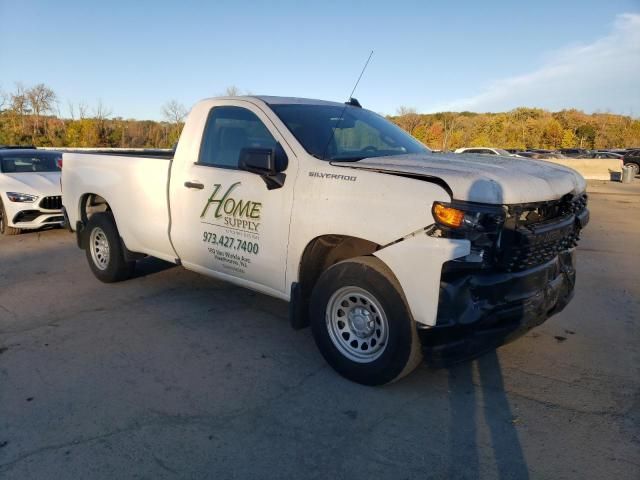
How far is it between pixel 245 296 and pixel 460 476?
11.1 feet

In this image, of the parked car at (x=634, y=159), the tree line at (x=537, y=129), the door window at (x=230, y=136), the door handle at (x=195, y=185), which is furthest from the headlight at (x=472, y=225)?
the tree line at (x=537, y=129)

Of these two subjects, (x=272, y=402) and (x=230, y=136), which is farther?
(x=230, y=136)

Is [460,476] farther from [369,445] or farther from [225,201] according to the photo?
[225,201]

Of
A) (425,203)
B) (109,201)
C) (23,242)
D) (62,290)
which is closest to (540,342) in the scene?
(425,203)

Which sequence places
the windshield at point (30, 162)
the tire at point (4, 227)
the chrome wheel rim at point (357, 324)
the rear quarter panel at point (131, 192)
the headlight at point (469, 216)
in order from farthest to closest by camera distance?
the windshield at point (30, 162) < the tire at point (4, 227) < the rear quarter panel at point (131, 192) < the chrome wheel rim at point (357, 324) < the headlight at point (469, 216)

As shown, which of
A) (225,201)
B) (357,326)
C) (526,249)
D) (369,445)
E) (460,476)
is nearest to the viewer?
(460,476)

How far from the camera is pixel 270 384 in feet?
12.0

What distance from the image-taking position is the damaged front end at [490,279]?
3.01 metres

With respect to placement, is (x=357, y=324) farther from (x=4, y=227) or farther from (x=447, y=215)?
(x=4, y=227)

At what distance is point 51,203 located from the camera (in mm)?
9148

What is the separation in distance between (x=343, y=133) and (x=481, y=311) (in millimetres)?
2003

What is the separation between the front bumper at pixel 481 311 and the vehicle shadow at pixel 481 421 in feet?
1.22

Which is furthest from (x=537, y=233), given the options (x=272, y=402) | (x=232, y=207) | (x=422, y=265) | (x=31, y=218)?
(x=31, y=218)

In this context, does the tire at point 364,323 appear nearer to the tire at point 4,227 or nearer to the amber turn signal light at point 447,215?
the amber turn signal light at point 447,215
